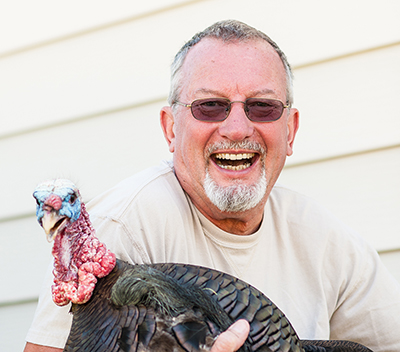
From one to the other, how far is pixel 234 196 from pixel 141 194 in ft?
1.27

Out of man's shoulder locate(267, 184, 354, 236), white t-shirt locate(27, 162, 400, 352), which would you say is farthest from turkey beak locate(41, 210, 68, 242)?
man's shoulder locate(267, 184, 354, 236)

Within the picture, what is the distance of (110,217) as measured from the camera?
1887 millimetres

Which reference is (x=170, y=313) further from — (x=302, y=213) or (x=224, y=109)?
(x=302, y=213)

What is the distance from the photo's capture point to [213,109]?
2.11m

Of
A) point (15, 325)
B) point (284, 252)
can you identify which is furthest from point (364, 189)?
point (15, 325)

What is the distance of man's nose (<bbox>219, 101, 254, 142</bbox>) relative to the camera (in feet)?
6.79

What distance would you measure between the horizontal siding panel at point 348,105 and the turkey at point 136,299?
5.03 feet

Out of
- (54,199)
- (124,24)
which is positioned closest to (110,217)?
(54,199)

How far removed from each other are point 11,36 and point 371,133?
7.39ft

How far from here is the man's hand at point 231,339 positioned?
1.28 m

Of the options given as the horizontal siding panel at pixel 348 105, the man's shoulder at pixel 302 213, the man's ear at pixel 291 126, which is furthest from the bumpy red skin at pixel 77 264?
the horizontal siding panel at pixel 348 105

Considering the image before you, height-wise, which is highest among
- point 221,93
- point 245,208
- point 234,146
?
point 221,93

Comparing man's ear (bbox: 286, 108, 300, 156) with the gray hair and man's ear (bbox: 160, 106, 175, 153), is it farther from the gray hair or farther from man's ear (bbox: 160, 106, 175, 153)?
man's ear (bbox: 160, 106, 175, 153)

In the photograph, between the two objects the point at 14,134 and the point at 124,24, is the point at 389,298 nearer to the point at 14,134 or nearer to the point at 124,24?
the point at 124,24
